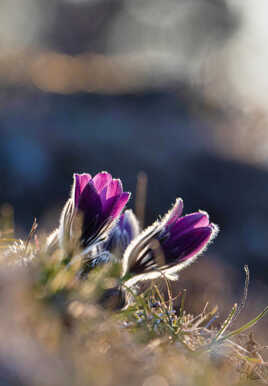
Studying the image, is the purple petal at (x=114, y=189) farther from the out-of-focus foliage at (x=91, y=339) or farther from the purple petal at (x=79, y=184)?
the out-of-focus foliage at (x=91, y=339)

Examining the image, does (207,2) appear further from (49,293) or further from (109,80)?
(49,293)

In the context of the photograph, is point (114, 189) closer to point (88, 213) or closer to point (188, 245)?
point (88, 213)

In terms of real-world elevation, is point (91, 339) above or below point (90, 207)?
below

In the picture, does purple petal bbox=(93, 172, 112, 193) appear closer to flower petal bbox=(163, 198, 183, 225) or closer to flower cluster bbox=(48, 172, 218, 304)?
flower cluster bbox=(48, 172, 218, 304)

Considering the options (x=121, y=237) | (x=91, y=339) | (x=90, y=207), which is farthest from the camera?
(x=121, y=237)

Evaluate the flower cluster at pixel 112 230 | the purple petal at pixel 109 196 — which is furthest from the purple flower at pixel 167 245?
the purple petal at pixel 109 196


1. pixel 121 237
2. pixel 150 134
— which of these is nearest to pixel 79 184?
pixel 121 237

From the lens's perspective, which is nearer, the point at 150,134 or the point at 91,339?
the point at 91,339
